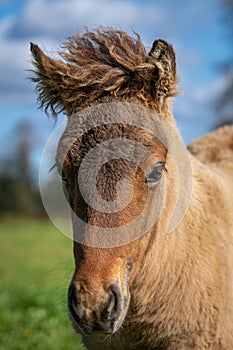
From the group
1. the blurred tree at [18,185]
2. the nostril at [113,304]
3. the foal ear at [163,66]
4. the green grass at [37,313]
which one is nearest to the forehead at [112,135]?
the foal ear at [163,66]

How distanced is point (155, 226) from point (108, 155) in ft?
2.17

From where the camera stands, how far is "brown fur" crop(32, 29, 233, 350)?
398 centimetres

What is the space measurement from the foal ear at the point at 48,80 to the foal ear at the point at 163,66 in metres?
0.66

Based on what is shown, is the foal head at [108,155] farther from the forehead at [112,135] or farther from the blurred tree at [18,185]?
the blurred tree at [18,185]

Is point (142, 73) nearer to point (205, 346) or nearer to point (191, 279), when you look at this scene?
point (191, 279)

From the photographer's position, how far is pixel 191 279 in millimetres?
4406

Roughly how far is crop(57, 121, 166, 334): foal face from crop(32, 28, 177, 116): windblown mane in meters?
0.32

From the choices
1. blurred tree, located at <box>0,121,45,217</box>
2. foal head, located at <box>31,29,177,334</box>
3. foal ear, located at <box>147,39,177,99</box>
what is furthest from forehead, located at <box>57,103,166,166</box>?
blurred tree, located at <box>0,121,45,217</box>

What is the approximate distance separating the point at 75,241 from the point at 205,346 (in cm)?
131

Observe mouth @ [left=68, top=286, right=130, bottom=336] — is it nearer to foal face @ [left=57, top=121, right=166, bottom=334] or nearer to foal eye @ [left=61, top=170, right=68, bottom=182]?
foal face @ [left=57, top=121, right=166, bottom=334]

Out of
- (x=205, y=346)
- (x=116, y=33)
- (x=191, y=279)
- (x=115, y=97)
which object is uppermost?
(x=116, y=33)

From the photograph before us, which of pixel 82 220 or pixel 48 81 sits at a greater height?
pixel 48 81

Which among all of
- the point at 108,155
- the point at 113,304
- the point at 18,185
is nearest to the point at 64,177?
the point at 108,155

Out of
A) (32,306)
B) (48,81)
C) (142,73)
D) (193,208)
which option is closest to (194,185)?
(193,208)
